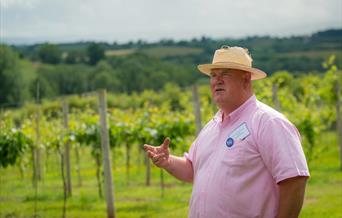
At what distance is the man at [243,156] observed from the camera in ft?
13.3

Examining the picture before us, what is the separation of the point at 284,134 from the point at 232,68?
0.57 m

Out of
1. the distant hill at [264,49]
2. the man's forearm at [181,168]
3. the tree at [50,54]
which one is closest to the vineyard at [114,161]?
the man's forearm at [181,168]

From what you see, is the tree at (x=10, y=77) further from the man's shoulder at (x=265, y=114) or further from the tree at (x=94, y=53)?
the man's shoulder at (x=265, y=114)

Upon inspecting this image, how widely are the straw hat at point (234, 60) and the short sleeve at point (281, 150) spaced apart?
43 centimetres

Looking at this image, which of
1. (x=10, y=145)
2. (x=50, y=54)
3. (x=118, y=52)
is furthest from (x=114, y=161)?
(x=118, y=52)

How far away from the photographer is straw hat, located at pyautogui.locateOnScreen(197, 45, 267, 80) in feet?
14.4

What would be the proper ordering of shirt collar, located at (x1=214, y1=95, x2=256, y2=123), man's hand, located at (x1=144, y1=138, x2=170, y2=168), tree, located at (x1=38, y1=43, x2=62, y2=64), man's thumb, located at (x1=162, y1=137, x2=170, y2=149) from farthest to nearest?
tree, located at (x1=38, y1=43, x2=62, y2=64), man's hand, located at (x1=144, y1=138, x2=170, y2=168), man's thumb, located at (x1=162, y1=137, x2=170, y2=149), shirt collar, located at (x1=214, y1=95, x2=256, y2=123)

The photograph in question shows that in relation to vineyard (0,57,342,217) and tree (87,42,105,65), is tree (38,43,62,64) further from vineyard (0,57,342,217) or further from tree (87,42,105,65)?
vineyard (0,57,342,217)

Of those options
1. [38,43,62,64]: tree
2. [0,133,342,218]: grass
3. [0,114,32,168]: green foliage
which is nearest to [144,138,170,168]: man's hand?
[0,133,342,218]: grass

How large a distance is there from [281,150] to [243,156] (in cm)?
24

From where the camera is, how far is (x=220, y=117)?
14.9 feet

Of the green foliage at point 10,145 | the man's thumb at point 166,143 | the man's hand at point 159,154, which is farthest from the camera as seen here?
the green foliage at point 10,145

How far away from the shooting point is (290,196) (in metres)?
4.03

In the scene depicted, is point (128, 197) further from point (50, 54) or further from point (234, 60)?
point (50, 54)
